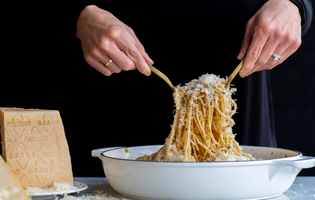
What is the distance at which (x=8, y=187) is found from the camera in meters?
0.91

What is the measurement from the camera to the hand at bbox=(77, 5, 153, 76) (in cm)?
130

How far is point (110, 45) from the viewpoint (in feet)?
4.26

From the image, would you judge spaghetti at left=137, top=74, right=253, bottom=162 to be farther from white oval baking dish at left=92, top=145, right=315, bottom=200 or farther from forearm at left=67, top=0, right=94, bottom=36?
forearm at left=67, top=0, right=94, bottom=36

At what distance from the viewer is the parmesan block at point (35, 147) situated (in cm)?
110

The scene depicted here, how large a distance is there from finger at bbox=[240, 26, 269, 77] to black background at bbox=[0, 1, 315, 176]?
2.14 feet

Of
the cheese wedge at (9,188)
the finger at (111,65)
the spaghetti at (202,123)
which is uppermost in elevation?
the finger at (111,65)

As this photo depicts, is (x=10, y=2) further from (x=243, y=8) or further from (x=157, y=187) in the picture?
(x=157, y=187)

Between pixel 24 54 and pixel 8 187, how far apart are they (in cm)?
154

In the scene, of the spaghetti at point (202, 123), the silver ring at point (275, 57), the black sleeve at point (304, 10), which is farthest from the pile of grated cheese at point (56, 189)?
the black sleeve at point (304, 10)

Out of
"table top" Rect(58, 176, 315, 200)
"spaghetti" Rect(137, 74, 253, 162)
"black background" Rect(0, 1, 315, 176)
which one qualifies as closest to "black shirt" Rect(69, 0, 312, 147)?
"black background" Rect(0, 1, 315, 176)

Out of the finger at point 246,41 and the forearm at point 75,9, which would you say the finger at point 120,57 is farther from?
the finger at point 246,41

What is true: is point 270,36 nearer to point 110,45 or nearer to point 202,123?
point 202,123

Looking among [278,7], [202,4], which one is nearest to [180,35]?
[202,4]

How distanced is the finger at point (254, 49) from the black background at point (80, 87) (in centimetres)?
65
